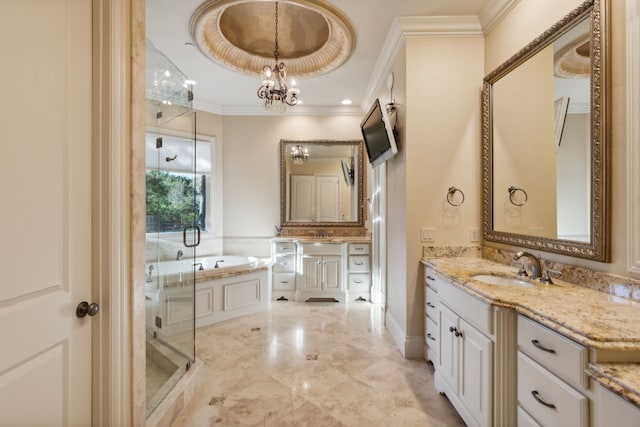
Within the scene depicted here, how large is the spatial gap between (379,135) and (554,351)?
2081 millimetres

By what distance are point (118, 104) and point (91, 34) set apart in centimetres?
29

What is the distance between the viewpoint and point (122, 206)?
3.77 feet

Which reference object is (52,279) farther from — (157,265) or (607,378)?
(607,378)

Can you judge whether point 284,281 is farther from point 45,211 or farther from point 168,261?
point 45,211

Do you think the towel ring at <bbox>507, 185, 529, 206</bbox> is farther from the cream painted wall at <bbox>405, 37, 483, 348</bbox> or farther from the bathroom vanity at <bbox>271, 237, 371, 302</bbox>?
the bathroom vanity at <bbox>271, 237, 371, 302</bbox>

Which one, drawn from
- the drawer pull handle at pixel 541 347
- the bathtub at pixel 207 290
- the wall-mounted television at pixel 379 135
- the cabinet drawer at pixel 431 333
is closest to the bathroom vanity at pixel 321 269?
the bathtub at pixel 207 290

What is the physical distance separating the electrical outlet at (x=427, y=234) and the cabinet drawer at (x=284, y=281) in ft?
6.89

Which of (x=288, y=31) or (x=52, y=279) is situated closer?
(x=52, y=279)

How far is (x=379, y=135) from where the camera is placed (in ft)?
8.59

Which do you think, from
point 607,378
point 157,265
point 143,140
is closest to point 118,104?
point 143,140

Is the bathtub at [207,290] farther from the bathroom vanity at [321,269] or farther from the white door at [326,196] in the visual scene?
the white door at [326,196]

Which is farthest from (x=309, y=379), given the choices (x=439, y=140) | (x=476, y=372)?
(x=439, y=140)

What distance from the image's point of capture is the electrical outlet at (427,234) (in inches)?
90.8

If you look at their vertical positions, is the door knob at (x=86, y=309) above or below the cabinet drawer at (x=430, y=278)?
above
